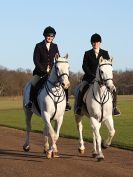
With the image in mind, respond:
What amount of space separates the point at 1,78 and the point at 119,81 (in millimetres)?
36266

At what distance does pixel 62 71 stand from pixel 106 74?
1.18 metres

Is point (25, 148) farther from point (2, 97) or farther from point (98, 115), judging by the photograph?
point (2, 97)

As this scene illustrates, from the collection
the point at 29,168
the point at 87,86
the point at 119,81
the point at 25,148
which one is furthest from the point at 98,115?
the point at 119,81

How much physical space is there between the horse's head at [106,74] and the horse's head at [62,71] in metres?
0.91

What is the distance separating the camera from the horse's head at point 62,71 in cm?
1155

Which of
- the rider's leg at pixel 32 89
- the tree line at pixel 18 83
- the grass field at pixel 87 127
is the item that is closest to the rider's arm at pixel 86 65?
the rider's leg at pixel 32 89

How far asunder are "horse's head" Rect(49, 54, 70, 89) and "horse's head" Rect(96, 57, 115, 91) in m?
0.91

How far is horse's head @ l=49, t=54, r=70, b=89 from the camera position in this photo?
11555 millimetres

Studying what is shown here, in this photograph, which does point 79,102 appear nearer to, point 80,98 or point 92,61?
point 80,98

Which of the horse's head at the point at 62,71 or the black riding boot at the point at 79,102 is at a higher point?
the horse's head at the point at 62,71

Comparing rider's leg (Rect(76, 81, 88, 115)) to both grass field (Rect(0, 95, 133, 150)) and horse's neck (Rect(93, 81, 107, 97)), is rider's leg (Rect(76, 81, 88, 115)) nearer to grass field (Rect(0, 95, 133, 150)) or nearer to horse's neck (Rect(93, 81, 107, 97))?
horse's neck (Rect(93, 81, 107, 97))

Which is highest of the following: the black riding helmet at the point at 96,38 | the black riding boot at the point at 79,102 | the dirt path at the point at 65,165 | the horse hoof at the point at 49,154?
the black riding helmet at the point at 96,38

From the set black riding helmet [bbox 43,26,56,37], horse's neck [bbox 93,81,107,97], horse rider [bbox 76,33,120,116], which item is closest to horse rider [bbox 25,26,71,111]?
black riding helmet [bbox 43,26,56,37]

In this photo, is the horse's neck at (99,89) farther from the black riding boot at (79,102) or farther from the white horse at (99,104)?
the black riding boot at (79,102)
